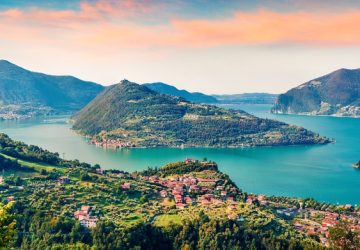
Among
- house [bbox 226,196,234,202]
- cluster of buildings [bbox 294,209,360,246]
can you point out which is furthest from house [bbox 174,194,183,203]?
cluster of buildings [bbox 294,209,360,246]

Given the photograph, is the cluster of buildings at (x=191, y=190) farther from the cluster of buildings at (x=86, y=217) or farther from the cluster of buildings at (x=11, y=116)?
the cluster of buildings at (x=11, y=116)

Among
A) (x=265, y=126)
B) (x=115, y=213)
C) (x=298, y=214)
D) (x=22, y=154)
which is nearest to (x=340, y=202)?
(x=298, y=214)

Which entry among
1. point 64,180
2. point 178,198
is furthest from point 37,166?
point 178,198

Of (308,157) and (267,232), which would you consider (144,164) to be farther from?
(267,232)

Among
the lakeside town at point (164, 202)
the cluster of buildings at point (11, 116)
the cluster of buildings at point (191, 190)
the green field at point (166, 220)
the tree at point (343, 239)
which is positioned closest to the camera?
the tree at point (343, 239)

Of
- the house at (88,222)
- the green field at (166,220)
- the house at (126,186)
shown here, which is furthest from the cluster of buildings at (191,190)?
the house at (88,222)

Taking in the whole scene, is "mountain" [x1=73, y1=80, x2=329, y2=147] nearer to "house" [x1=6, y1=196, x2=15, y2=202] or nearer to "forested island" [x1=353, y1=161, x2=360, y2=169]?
"forested island" [x1=353, y1=161, x2=360, y2=169]
